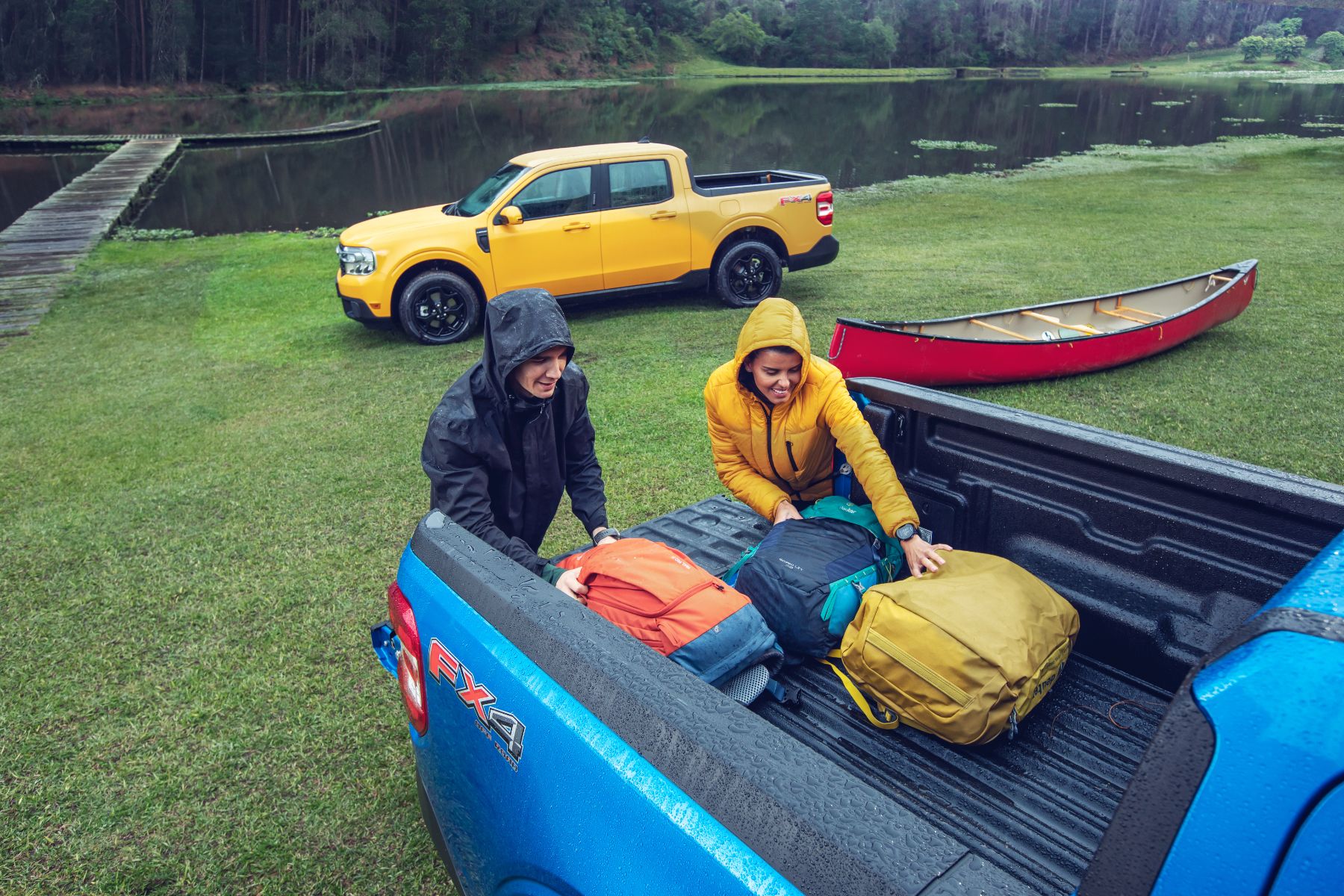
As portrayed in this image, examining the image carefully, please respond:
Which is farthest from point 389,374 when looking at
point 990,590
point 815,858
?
point 815,858

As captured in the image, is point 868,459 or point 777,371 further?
point 777,371

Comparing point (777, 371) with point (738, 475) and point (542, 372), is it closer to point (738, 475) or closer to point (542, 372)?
point (738, 475)

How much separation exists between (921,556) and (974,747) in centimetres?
61

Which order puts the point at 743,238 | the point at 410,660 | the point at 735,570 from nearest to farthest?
the point at 410,660
the point at 735,570
the point at 743,238

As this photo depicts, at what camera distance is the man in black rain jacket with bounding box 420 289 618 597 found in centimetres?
277

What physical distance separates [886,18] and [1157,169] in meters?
85.9

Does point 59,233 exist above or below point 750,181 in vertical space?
below

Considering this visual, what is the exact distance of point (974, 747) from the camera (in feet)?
7.58

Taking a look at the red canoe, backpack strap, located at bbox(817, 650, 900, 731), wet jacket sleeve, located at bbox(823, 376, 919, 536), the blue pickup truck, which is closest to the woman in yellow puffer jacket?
wet jacket sleeve, located at bbox(823, 376, 919, 536)

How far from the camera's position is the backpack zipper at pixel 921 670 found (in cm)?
218

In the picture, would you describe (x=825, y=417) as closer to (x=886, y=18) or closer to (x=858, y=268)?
(x=858, y=268)

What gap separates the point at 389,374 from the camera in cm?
800

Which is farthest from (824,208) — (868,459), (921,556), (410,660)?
(410,660)

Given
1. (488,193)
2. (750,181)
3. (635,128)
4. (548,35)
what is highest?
(548,35)
